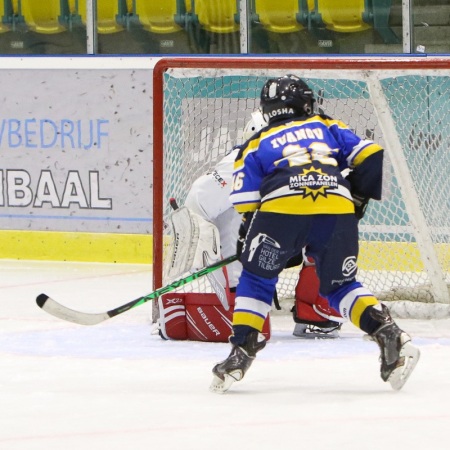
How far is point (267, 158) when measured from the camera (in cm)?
399

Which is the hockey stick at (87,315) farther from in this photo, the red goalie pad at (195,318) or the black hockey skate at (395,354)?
the black hockey skate at (395,354)

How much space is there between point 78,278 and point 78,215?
2.46 feet

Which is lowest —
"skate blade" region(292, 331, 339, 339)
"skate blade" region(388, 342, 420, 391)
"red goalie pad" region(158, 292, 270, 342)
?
"skate blade" region(292, 331, 339, 339)

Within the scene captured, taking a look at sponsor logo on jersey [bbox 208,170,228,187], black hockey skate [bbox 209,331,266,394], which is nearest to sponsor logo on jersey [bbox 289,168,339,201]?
black hockey skate [bbox 209,331,266,394]

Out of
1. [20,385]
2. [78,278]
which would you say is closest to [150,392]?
[20,385]

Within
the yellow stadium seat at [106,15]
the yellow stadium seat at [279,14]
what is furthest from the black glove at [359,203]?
the yellow stadium seat at [106,15]

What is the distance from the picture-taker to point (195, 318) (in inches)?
198

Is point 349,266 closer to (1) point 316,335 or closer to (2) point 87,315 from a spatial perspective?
(2) point 87,315

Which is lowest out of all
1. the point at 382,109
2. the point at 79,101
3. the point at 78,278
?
the point at 78,278

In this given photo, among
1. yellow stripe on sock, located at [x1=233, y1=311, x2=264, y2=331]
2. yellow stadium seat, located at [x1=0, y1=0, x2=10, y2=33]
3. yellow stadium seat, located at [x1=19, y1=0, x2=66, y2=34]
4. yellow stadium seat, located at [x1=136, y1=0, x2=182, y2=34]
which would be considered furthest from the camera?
yellow stadium seat, located at [x1=0, y1=0, x2=10, y2=33]

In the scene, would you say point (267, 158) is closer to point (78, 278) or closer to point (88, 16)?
point (78, 278)

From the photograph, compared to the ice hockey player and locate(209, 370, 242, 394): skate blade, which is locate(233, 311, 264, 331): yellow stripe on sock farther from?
locate(209, 370, 242, 394): skate blade

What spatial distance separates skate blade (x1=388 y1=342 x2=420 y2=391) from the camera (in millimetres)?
3875

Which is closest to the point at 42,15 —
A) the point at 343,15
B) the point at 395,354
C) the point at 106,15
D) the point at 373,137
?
the point at 106,15
